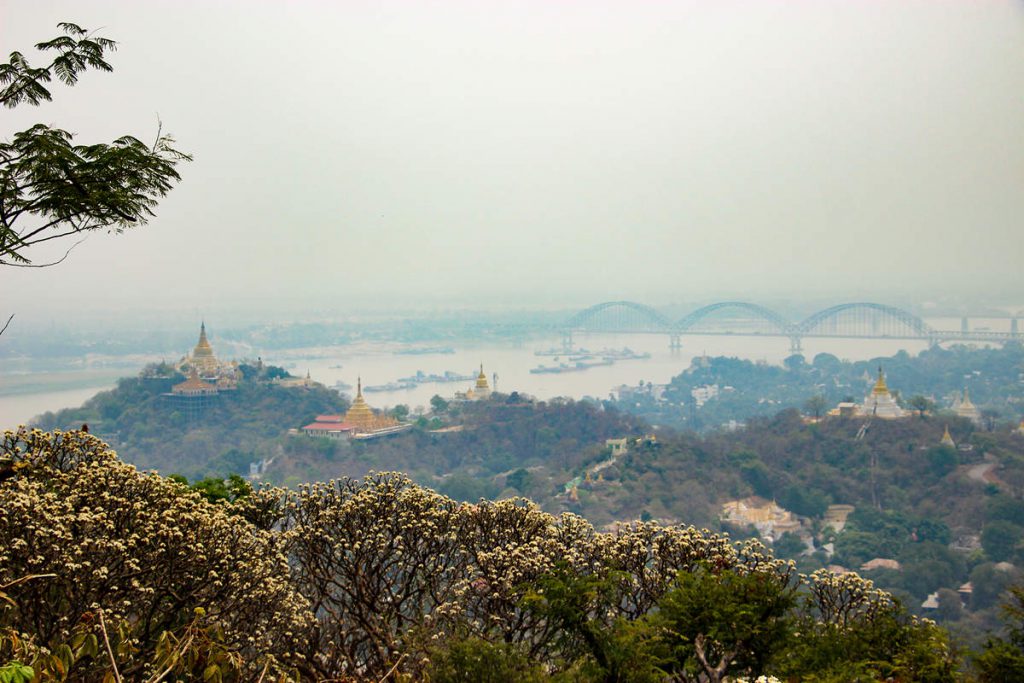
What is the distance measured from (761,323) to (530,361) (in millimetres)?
17264

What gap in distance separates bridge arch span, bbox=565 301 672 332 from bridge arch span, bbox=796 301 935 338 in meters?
10.3

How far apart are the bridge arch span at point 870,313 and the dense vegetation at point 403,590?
58957 millimetres

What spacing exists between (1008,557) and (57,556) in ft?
82.8

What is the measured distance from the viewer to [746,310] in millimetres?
70938

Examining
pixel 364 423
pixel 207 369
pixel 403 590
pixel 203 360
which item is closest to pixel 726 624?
pixel 403 590

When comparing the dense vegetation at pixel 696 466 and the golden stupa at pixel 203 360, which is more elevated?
the golden stupa at pixel 203 360

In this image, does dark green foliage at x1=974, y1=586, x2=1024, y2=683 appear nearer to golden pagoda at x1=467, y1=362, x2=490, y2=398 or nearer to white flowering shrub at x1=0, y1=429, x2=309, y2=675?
white flowering shrub at x1=0, y1=429, x2=309, y2=675

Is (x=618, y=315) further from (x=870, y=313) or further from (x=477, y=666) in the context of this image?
(x=477, y=666)

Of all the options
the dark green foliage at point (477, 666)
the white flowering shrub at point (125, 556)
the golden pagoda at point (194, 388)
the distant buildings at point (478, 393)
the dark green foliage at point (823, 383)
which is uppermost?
the white flowering shrub at point (125, 556)

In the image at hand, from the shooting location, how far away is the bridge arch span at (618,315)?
7256cm

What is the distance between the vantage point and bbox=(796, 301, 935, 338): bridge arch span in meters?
60.8

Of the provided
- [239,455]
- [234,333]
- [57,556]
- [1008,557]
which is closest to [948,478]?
[1008,557]

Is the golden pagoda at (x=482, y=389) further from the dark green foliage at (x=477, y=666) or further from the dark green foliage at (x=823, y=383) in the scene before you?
the dark green foliage at (x=477, y=666)

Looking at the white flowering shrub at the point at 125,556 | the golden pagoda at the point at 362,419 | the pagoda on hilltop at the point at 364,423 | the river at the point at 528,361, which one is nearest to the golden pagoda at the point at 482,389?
the river at the point at 528,361
